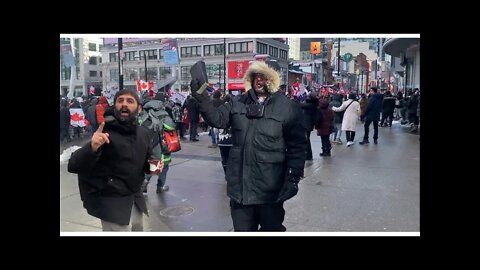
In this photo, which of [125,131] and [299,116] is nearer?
[125,131]

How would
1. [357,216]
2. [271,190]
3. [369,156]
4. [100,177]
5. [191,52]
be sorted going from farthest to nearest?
[369,156]
[191,52]
[357,216]
[271,190]
[100,177]

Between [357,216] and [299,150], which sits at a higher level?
[299,150]

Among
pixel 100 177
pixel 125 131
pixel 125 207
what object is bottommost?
pixel 125 207

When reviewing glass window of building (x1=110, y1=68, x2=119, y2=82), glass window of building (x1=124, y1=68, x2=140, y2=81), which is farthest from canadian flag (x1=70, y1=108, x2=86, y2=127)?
glass window of building (x1=124, y1=68, x2=140, y2=81)

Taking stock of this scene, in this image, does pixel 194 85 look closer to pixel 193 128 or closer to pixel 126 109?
pixel 126 109

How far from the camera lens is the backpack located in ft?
17.8

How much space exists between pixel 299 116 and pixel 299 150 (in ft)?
0.96

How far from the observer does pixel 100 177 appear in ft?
9.35

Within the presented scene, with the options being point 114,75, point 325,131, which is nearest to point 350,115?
point 325,131

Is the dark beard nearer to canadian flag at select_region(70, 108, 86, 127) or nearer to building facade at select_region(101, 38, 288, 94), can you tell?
building facade at select_region(101, 38, 288, 94)

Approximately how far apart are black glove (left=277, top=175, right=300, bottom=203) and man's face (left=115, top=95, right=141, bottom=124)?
4.38 feet

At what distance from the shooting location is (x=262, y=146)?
312 centimetres
